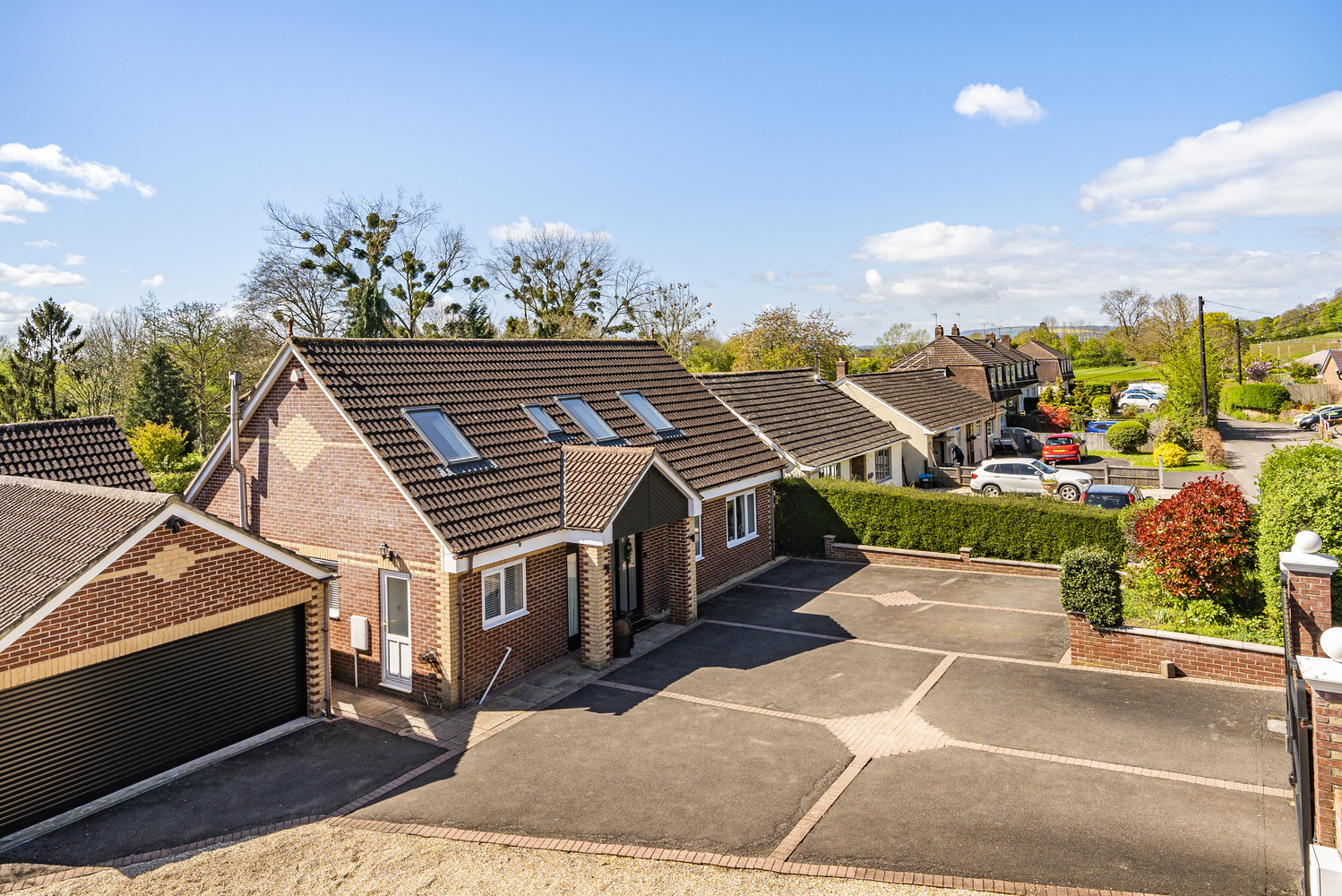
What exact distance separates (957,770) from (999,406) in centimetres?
4548

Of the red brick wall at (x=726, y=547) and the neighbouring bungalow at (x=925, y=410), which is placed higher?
the neighbouring bungalow at (x=925, y=410)

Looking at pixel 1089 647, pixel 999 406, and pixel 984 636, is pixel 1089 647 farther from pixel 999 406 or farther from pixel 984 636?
pixel 999 406

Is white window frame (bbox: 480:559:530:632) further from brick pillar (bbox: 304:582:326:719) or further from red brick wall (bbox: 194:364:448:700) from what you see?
brick pillar (bbox: 304:582:326:719)

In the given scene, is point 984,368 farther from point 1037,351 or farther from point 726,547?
point 1037,351

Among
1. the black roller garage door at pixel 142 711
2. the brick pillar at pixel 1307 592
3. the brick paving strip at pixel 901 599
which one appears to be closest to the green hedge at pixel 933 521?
the brick paving strip at pixel 901 599

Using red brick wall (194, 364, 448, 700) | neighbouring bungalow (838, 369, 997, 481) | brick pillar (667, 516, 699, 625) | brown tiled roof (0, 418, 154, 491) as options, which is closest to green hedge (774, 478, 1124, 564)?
brick pillar (667, 516, 699, 625)

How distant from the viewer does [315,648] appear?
44.5ft

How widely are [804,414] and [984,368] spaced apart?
79.8 ft

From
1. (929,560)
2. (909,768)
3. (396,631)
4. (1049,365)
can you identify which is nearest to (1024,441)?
(929,560)

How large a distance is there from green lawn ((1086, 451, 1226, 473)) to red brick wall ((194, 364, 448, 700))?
123 ft

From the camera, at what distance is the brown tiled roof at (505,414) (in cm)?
1457

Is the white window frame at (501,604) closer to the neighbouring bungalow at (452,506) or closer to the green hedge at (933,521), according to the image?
the neighbouring bungalow at (452,506)

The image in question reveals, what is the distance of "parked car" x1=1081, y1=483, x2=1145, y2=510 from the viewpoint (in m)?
25.2

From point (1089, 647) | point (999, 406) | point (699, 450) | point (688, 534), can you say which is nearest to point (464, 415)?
point (688, 534)
